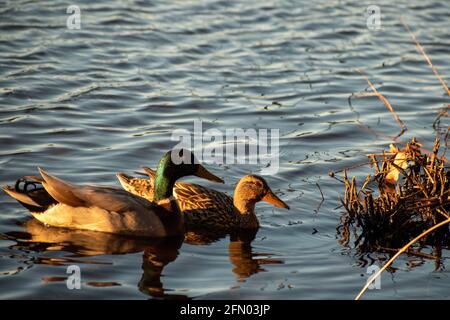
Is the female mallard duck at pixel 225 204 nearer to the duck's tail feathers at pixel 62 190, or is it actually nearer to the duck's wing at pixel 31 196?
the duck's tail feathers at pixel 62 190

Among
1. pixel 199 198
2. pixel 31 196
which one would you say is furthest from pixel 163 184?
pixel 31 196

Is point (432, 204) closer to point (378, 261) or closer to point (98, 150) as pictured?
point (378, 261)

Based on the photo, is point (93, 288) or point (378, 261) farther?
point (378, 261)

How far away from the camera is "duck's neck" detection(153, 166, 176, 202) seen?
8.84 m

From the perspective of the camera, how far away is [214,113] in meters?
11.9

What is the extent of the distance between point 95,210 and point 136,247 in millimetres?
578

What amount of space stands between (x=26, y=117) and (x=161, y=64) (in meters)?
3.11

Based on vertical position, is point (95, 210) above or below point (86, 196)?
below

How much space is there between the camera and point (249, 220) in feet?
29.2

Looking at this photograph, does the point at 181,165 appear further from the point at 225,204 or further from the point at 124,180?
the point at 124,180

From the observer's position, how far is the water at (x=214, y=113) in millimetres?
7418

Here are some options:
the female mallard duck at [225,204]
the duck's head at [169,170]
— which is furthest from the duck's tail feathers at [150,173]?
the duck's head at [169,170]

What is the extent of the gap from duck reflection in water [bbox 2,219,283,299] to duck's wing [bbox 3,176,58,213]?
15 centimetres

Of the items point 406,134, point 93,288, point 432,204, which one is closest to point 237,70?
point 406,134
